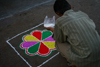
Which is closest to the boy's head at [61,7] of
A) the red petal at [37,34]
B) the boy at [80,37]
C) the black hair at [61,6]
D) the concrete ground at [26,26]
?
the black hair at [61,6]

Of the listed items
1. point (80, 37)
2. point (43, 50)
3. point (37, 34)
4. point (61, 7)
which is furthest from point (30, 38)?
point (80, 37)

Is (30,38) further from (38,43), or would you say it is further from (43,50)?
(43,50)

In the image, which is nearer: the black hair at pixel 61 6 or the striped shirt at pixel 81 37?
the striped shirt at pixel 81 37

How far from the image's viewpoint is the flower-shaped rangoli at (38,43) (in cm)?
351

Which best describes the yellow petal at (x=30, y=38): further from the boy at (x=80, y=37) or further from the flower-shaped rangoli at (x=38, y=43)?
the boy at (x=80, y=37)

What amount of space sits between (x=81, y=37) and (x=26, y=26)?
3015 mm

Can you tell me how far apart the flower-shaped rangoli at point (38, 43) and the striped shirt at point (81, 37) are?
4.81 feet

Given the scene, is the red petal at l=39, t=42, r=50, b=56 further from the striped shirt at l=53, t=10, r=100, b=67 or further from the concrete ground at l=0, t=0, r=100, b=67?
the striped shirt at l=53, t=10, r=100, b=67

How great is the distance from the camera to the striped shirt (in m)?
1.96

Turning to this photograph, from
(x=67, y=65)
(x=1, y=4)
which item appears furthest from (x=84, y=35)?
(x=1, y=4)

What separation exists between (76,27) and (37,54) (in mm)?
1777

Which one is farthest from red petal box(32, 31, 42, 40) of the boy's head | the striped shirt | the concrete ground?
the striped shirt

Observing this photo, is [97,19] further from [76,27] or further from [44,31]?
[76,27]

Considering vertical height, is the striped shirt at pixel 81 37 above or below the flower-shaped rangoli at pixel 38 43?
above
